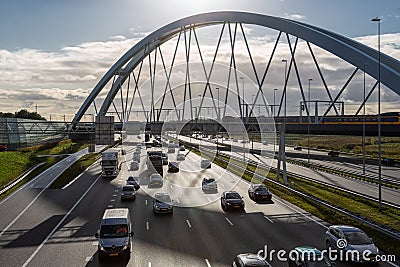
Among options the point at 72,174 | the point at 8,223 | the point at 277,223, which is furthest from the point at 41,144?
the point at 277,223

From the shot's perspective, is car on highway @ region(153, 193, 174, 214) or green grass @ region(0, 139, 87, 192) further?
green grass @ region(0, 139, 87, 192)

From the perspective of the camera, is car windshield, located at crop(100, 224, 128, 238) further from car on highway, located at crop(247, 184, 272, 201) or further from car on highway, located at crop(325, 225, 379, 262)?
car on highway, located at crop(247, 184, 272, 201)

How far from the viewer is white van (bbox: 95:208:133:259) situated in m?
21.9

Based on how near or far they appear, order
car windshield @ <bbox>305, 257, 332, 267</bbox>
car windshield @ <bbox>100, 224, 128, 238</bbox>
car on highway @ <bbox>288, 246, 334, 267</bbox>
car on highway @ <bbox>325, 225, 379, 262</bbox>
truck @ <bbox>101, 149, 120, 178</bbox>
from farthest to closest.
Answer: truck @ <bbox>101, 149, 120, 178</bbox> → car windshield @ <bbox>100, 224, 128, 238</bbox> → car on highway @ <bbox>325, 225, 379, 262</bbox> → car on highway @ <bbox>288, 246, 334, 267</bbox> → car windshield @ <bbox>305, 257, 332, 267</bbox>

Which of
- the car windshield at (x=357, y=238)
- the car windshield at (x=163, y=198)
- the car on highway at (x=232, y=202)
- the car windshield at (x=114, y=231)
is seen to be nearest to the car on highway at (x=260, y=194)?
the car on highway at (x=232, y=202)

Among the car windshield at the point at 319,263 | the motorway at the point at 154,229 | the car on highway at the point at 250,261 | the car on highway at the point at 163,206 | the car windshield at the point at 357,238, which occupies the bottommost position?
the motorway at the point at 154,229

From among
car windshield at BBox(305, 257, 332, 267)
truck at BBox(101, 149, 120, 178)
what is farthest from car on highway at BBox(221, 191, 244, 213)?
truck at BBox(101, 149, 120, 178)

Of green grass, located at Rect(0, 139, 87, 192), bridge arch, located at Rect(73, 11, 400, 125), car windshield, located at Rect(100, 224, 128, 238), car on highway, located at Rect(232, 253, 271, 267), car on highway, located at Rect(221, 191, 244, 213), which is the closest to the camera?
car on highway, located at Rect(232, 253, 271, 267)

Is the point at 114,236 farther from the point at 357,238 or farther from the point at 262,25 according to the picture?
the point at 262,25

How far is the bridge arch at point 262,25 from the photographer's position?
4238 cm

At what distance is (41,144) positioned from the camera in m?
109

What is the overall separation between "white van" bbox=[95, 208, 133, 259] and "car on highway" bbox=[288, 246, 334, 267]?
328 inches

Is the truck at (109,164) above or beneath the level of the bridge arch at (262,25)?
beneath

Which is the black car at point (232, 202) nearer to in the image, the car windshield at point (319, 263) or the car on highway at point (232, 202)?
the car on highway at point (232, 202)
